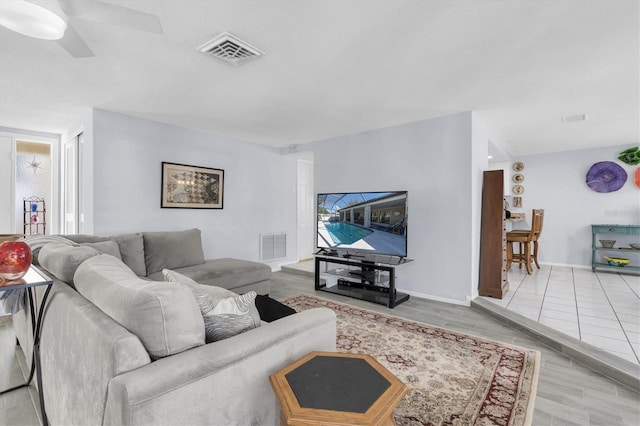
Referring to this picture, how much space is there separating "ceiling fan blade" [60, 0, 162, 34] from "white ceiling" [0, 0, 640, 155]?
256mm

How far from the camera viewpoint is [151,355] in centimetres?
104

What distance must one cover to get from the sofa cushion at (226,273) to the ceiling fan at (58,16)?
92.6 inches

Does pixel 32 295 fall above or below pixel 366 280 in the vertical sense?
above

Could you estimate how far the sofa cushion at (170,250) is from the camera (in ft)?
11.5

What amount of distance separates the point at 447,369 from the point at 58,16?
10.5ft

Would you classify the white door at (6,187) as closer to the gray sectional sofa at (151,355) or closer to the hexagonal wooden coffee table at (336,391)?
the gray sectional sofa at (151,355)

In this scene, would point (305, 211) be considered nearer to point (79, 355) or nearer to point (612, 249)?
point (79, 355)

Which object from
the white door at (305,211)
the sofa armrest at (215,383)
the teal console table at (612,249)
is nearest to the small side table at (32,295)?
the sofa armrest at (215,383)

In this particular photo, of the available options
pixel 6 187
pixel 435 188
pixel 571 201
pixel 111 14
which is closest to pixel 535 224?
pixel 571 201

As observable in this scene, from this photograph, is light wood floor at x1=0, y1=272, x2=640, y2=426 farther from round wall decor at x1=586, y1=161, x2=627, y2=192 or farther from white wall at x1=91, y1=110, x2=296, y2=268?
round wall decor at x1=586, y1=161, x2=627, y2=192

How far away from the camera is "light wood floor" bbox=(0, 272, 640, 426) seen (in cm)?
174

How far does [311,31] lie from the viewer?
6.61ft

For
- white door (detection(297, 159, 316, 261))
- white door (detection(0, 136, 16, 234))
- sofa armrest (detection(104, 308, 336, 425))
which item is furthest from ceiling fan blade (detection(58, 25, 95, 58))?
white door (detection(297, 159, 316, 261))

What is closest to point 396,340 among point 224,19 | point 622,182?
point 224,19
